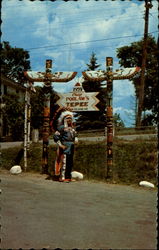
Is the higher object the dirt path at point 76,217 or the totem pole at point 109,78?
the totem pole at point 109,78

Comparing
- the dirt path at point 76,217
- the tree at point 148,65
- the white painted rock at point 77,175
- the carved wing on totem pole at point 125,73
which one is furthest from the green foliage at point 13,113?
the dirt path at point 76,217

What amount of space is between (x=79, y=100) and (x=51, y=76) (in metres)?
1.33

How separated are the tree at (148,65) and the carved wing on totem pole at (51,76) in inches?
894

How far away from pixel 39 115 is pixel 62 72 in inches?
846

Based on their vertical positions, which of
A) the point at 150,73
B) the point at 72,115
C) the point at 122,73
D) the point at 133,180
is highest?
the point at 150,73

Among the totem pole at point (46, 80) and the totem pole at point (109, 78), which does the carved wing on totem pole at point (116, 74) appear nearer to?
the totem pole at point (109, 78)

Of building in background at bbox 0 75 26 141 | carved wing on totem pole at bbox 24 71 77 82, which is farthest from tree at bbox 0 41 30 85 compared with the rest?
carved wing on totem pole at bbox 24 71 77 82

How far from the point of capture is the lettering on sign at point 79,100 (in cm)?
1074

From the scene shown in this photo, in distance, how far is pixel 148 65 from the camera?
34750 mm

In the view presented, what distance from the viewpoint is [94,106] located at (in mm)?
10703

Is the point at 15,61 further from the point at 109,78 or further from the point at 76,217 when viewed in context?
the point at 76,217

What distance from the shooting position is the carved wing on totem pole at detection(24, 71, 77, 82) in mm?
10945

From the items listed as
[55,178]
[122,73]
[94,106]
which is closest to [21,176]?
[55,178]

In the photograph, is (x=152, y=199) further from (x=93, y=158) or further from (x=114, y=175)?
(x=93, y=158)
